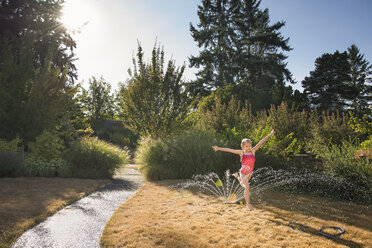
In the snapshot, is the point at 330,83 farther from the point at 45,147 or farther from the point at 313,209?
the point at 45,147

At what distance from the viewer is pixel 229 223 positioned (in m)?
4.07

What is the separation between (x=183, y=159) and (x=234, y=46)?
2841 centimetres

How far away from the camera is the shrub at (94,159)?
30.2 ft

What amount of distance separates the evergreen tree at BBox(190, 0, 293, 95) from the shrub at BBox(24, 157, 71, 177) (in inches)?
890

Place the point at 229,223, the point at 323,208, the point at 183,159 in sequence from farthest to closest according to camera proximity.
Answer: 1. the point at 183,159
2. the point at 323,208
3. the point at 229,223

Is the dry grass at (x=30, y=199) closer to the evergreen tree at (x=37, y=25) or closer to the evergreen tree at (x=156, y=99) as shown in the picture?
the evergreen tree at (x=156, y=99)

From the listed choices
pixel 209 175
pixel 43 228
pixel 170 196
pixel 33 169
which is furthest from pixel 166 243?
pixel 33 169

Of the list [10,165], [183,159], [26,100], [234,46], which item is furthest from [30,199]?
[234,46]

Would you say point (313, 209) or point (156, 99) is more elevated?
point (156, 99)

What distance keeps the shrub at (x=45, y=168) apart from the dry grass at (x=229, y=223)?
4446 millimetres

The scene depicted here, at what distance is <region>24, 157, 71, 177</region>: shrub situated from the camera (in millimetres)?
8789

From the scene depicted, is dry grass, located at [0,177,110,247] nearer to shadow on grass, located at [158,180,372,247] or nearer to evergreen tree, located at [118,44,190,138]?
shadow on grass, located at [158,180,372,247]

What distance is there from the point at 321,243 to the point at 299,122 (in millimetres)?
11161

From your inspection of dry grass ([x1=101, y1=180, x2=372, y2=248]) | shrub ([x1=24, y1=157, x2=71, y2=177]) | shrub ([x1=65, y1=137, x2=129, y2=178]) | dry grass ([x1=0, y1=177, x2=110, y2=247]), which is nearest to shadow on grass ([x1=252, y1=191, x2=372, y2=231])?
dry grass ([x1=101, y1=180, x2=372, y2=248])
